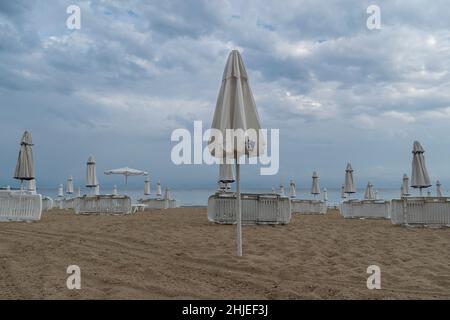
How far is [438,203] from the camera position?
9922mm

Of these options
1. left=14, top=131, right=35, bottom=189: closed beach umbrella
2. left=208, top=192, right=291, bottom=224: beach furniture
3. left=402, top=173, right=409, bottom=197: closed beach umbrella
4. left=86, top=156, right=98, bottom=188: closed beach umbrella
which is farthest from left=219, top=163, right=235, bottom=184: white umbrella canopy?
left=402, top=173, right=409, bottom=197: closed beach umbrella

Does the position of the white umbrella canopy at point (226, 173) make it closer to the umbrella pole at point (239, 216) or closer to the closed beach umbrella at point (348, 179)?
the closed beach umbrella at point (348, 179)

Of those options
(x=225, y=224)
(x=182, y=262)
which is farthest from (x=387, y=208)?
(x=182, y=262)

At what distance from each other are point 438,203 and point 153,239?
26.8 feet

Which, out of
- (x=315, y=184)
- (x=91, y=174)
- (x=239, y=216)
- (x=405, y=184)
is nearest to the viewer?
(x=239, y=216)

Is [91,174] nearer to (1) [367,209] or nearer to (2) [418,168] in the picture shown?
(1) [367,209]

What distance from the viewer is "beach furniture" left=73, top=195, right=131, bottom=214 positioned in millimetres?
14258

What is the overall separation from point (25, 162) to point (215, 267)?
9.03 m

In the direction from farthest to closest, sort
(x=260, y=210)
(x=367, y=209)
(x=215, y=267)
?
(x=367, y=209), (x=260, y=210), (x=215, y=267)

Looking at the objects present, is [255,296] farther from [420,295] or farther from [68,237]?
[68,237]

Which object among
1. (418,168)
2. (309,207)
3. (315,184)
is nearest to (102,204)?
(309,207)

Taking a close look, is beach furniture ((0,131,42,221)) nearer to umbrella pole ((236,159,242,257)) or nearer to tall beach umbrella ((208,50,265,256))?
umbrella pole ((236,159,242,257))

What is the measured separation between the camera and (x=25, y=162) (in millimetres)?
10930

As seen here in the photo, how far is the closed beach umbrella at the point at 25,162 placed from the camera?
10.8 m
